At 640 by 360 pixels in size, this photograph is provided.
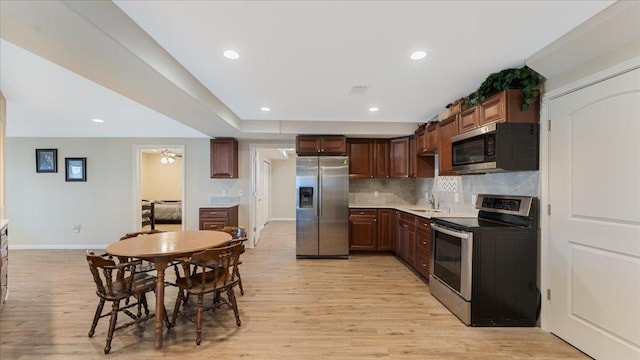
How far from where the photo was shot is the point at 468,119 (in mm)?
2992

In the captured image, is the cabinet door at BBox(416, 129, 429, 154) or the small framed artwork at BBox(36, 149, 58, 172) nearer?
the cabinet door at BBox(416, 129, 429, 154)

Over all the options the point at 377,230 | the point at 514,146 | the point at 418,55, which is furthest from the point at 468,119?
the point at 377,230

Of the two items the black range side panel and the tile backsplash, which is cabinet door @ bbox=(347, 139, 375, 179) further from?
the black range side panel

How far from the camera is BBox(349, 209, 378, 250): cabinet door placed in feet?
15.9

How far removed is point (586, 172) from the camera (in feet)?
6.86

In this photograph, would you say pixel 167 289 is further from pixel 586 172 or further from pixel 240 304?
pixel 586 172

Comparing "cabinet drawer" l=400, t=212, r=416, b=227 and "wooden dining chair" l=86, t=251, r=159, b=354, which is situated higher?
"cabinet drawer" l=400, t=212, r=416, b=227

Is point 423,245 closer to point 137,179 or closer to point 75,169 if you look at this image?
point 137,179

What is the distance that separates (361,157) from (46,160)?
6.35 m

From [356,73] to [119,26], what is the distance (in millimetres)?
1871

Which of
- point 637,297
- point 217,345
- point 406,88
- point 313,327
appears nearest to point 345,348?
point 313,327

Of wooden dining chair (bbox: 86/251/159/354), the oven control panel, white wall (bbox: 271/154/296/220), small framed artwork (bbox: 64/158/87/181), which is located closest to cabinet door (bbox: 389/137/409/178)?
the oven control panel

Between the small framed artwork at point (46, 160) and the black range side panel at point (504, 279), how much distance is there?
751 centimetres

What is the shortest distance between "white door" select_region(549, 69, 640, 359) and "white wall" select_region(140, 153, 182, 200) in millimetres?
10309
